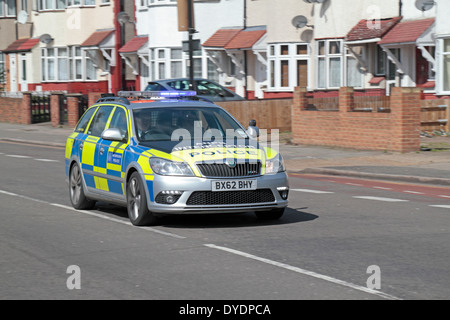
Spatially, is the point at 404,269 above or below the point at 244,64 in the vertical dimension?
below

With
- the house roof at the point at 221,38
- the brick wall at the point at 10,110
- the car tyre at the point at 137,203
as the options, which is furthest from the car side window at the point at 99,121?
the brick wall at the point at 10,110

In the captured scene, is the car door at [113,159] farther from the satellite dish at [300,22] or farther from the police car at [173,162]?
the satellite dish at [300,22]

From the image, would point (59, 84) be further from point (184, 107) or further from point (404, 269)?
point (404, 269)

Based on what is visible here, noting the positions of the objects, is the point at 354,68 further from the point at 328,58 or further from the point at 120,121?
the point at 120,121

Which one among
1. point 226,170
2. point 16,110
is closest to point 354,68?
point 16,110

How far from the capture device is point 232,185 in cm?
1124

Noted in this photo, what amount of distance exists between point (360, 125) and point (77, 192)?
12880mm

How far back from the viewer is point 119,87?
52.5 meters

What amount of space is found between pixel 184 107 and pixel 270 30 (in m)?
26.9

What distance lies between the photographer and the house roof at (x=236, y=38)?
132ft

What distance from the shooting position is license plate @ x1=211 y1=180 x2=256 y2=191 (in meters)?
11.2

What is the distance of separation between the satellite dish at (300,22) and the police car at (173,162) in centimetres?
2446

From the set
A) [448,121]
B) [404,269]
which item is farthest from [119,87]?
[404,269]

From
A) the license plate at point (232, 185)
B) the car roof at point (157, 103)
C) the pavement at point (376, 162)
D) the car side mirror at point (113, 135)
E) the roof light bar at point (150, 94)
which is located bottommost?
the pavement at point (376, 162)
